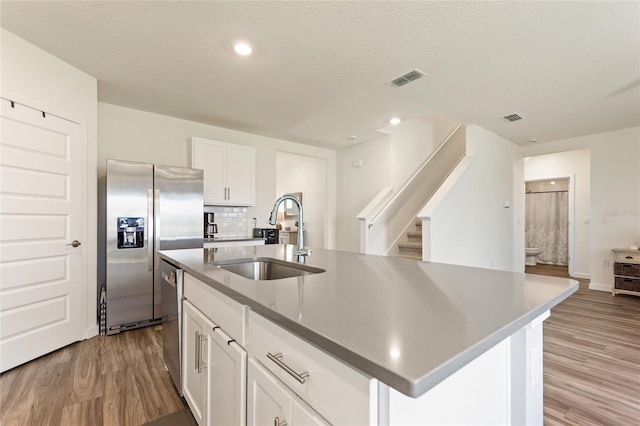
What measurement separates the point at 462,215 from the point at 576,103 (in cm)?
176

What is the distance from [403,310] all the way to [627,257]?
215 inches

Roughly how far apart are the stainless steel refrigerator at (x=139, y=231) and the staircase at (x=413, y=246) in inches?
117

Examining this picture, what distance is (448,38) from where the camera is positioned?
7.17 ft

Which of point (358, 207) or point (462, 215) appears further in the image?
point (358, 207)

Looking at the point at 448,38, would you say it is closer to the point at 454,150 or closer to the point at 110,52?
the point at 110,52

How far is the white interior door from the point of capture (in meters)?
2.25

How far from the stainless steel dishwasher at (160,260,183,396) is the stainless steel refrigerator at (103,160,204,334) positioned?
128 cm

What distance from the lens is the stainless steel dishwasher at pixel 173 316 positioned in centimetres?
174

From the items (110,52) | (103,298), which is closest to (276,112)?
(110,52)

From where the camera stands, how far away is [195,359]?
1527 millimetres

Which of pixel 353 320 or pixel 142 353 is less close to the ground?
pixel 353 320

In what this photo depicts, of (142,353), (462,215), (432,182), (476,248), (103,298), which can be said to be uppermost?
(432,182)

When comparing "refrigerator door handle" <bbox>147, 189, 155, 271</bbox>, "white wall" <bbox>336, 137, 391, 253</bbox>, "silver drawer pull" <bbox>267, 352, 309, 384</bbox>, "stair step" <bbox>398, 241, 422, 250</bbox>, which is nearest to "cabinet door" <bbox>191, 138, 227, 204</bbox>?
"refrigerator door handle" <bbox>147, 189, 155, 271</bbox>

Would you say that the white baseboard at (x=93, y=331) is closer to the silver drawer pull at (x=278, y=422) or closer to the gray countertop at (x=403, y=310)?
the gray countertop at (x=403, y=310)
